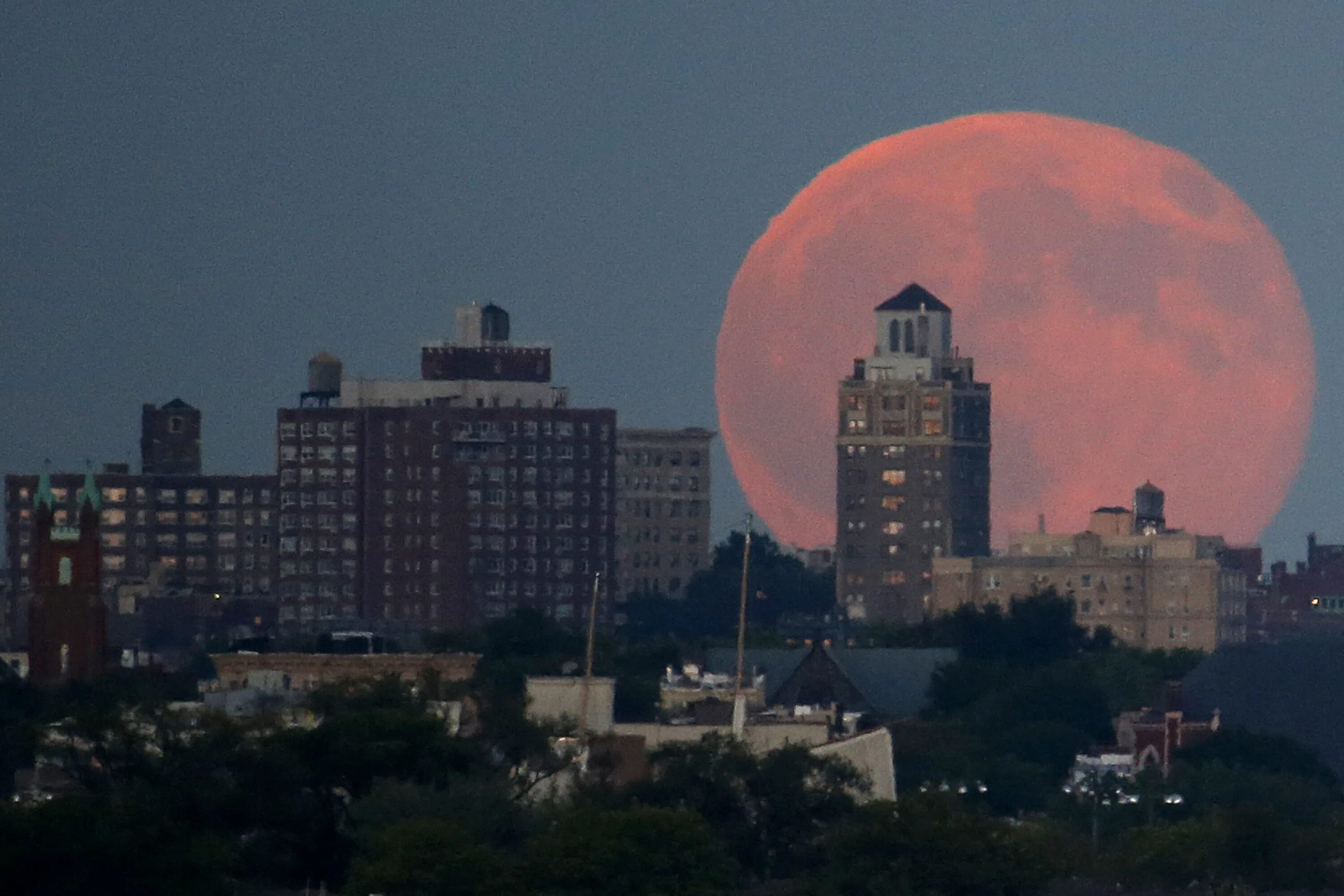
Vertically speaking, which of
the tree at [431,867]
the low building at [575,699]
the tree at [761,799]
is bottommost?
the tree at [431,867]

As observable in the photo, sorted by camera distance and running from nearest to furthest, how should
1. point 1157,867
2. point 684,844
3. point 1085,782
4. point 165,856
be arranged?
point 165,856 → point 684,844 → point 1157,867 → point 1085,782

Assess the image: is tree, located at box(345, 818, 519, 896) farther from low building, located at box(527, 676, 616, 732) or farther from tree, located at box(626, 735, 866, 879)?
low building, located at box(527, 676, 616, 732)

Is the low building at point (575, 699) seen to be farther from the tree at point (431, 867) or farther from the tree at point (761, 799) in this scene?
the tree at point (431, 867)

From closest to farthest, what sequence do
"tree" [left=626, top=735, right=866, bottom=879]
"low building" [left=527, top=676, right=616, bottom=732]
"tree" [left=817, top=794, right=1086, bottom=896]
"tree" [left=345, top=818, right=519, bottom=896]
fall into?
"tree" [left=345, top=818, right=519, bottom=896] → "tree" [left=817, top=794, right=1086, bottom=896] → "tree" [left=626, top=735, right=866, bottom=879] → "low building" [left=527, top=676, right=616, bottom=732]

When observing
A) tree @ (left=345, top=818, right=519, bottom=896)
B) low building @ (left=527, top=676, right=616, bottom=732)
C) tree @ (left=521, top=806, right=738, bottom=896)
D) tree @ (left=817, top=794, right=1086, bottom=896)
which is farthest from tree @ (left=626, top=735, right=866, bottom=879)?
low building @ (left=527, top=676, right=616, bottom=732)

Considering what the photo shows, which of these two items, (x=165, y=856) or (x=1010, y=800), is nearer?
A: (x=165, y=856)

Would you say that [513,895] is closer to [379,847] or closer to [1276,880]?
[379,847]

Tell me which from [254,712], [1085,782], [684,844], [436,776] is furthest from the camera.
→ [1085,782]

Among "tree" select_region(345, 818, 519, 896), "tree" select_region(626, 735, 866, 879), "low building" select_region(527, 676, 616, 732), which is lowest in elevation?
"tree" select_region(345, 818, 519, 896)

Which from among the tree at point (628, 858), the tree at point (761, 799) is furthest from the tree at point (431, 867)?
the tree at point (761, 799)

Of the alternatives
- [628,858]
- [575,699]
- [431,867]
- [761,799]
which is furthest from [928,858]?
[575,699]

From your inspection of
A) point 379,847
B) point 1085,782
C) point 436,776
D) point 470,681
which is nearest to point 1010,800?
point 1085,782
